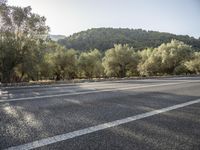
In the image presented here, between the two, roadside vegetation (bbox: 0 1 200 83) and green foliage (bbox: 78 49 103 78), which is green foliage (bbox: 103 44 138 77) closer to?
roadside vegetation (bbox: 0 1 200 83)

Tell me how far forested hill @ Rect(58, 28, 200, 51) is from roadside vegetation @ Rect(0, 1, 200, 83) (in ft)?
167

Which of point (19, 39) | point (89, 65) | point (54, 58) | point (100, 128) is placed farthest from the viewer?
point (89, 65)

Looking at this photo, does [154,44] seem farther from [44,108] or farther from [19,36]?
[44,108]

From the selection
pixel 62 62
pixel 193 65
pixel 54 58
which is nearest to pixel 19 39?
pixel 54 58

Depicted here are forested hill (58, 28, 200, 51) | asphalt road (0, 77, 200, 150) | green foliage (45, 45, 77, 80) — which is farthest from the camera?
forested hill (58, 28, 200, 51)

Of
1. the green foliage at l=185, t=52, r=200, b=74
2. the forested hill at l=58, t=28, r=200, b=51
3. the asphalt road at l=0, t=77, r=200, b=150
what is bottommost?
the asphalt road at l=0, t=77, r=200, b=150

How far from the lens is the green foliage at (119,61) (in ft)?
215

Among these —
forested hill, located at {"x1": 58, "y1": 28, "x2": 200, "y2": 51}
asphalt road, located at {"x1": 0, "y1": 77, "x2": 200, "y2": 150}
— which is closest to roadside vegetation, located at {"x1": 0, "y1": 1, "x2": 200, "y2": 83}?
asphalt road, located at {"x1": 0, "y1": 77, "x2": 200, "y2": 150}

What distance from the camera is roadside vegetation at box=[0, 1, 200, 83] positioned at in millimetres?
28922

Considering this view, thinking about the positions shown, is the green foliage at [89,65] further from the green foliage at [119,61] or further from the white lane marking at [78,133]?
the white lane marking at [78,133]

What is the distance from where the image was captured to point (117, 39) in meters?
144

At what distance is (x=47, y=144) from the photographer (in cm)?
423

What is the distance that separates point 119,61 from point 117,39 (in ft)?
259

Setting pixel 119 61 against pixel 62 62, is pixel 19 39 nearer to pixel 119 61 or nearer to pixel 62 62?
pixel 62 62
